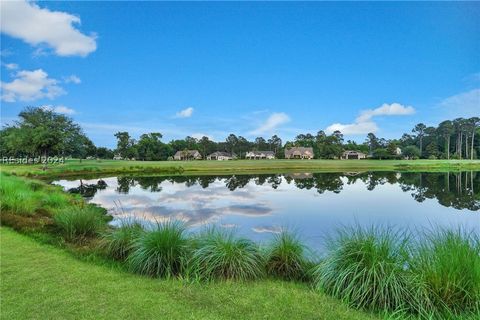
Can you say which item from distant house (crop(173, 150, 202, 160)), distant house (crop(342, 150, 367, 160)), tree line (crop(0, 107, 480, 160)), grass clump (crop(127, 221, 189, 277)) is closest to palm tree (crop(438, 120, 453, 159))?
tree line (crop(0, 107, 480, 160))

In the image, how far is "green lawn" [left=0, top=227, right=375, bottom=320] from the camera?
13.4 feet

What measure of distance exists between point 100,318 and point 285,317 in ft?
7.26

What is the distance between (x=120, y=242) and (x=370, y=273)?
475cm

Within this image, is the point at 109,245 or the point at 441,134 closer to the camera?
the point at 109,245

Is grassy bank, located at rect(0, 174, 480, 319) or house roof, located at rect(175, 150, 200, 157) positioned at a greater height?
house roof, located at rect(175, 150, 200, 157)

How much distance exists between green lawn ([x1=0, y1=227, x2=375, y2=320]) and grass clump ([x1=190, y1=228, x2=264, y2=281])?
0.85ft

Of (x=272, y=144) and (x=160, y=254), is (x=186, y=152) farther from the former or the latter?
(x=160, y=254)

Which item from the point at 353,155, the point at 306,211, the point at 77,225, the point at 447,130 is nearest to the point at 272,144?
the point at 353,155

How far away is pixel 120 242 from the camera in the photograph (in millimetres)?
6727

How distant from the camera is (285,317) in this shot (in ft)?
13.1

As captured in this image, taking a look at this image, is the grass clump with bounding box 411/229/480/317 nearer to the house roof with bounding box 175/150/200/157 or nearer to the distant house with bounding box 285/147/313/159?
the house roof with bounding box 175/150/200/157

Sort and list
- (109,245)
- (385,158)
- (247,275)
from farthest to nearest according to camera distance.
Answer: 1. (385,158)
2. (109,245)
3. (247,275)

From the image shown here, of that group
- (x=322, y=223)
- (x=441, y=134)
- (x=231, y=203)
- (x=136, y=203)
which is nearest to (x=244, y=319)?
(x=322, y=223)

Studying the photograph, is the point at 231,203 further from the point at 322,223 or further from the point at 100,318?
the point at 100,318
